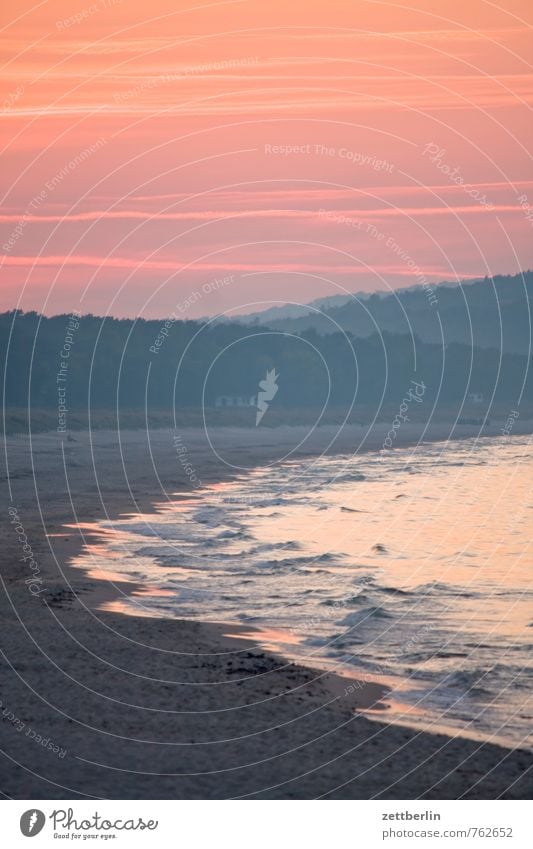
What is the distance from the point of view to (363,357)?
19300 centimetres

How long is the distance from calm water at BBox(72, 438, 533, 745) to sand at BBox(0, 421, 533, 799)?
1.16 m

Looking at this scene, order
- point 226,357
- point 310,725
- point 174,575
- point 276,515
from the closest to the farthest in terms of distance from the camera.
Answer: point 310,725, point 174,575, point 276,515, point 226,357

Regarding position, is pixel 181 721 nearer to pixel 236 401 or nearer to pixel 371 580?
pixel 371 580

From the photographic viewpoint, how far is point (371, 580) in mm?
37094

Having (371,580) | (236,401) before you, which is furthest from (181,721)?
(236,401)

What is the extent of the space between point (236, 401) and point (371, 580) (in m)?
112

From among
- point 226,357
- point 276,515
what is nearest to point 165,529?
point 276,515

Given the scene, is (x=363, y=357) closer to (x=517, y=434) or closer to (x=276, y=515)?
(x=517, y=434)

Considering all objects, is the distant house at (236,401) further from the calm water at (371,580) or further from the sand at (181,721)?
the sand at (181,721)

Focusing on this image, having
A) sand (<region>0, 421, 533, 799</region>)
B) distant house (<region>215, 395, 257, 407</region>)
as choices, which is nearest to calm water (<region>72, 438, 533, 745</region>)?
sand (<region>0, 421, 533, 799</region>)

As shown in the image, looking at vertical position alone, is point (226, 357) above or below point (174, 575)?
above

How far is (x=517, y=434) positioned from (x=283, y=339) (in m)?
34.5

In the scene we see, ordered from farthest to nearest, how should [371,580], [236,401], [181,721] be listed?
[236,401] < [371,580] < [181,721]
